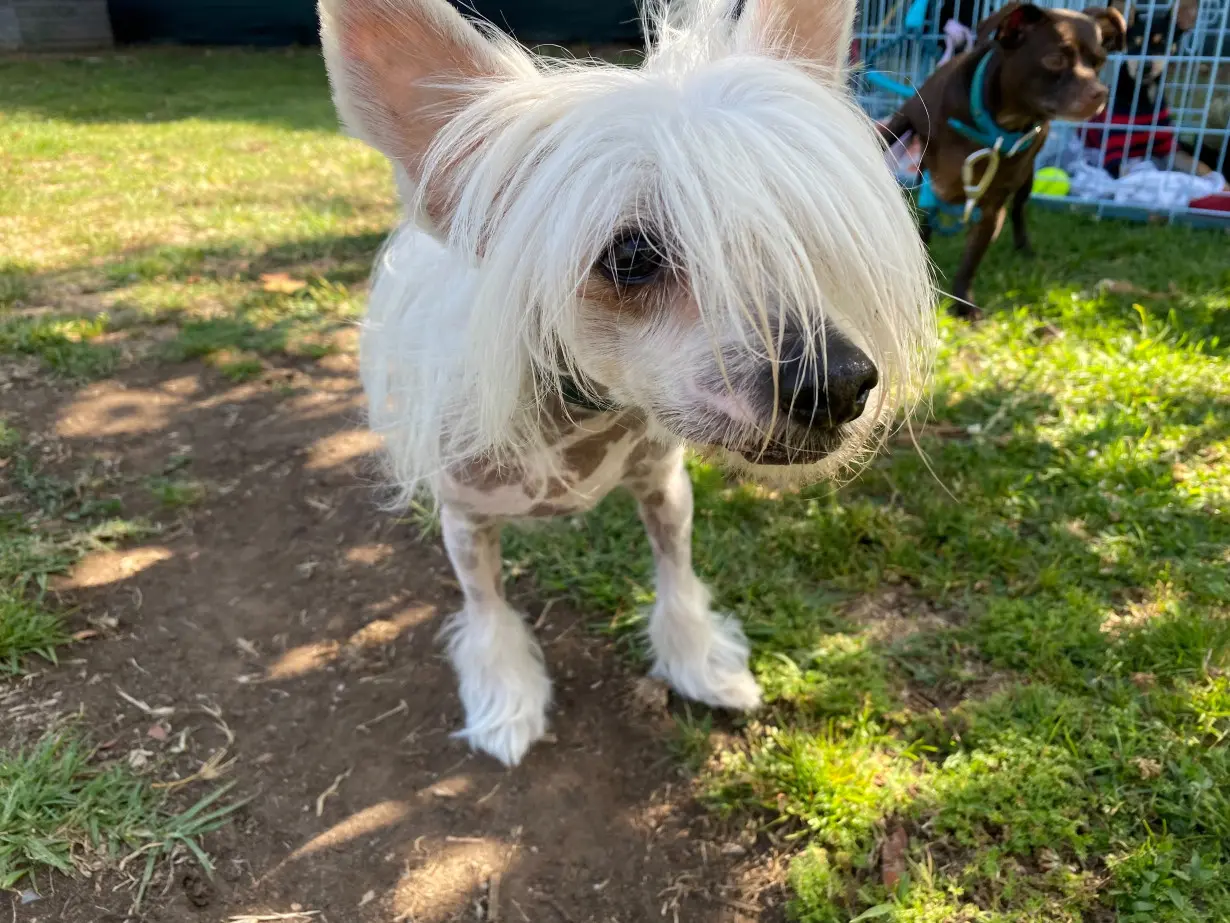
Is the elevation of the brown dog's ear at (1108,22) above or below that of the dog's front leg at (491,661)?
above

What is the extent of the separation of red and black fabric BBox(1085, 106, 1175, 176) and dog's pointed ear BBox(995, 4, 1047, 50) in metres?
2.04

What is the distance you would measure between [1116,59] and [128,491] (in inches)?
248

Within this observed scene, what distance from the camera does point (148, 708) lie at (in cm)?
238

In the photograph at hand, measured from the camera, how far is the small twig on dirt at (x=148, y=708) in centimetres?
237

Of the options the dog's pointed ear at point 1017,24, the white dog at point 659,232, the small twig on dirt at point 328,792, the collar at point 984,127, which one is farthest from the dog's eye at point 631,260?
the dog's pointed ear at point 1017,24

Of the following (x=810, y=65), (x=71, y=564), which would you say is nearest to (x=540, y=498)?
(x=810, y=65)

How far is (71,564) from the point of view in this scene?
2.80 m

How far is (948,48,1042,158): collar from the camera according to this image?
4055mm

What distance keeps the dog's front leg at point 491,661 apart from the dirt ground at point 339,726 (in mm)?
71

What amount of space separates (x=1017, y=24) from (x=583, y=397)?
367 cm

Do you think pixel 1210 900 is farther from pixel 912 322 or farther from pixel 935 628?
pixel 912 322

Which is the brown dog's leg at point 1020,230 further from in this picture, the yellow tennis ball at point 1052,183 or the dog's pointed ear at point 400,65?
the dog's pointed ear at point 400,65

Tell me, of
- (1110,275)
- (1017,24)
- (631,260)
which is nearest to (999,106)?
(1017,24)

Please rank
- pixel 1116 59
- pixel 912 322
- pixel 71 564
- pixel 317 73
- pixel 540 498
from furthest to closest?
pixel 317 73, pixel 1116 59, pixel 71 564, pixel 540 498, pixel 912 322
